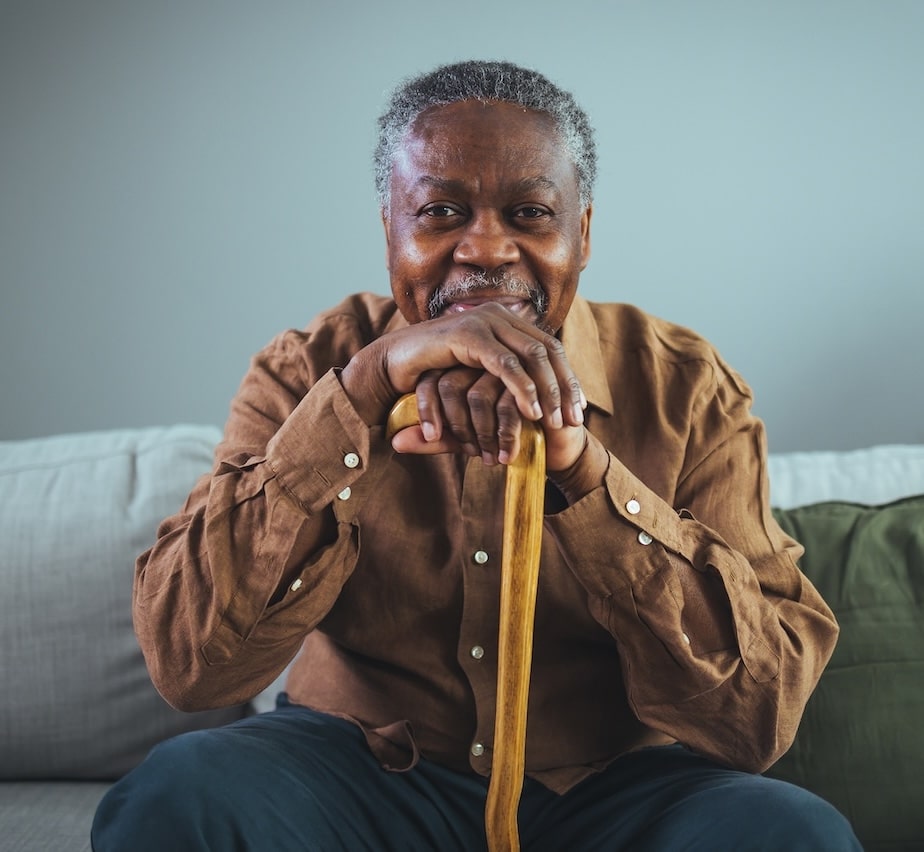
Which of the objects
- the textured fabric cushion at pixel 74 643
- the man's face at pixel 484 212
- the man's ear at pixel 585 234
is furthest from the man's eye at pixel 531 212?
the textured fabric cushion at pixel 74 643

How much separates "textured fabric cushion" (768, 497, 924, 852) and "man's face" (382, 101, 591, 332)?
0.58m

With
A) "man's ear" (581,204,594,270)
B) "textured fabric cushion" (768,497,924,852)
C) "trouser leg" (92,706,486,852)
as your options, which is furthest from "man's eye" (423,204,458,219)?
"textured fabric cushion" (768,497,924,852)

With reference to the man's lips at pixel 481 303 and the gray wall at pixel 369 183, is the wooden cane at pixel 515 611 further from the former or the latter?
A: the gray wall at pixel 369 183

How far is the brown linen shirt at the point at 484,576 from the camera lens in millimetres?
1231

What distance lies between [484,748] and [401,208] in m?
0.62

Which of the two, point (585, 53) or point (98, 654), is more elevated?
point (585, 53)

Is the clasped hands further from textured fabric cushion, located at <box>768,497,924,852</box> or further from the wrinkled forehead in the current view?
textured fabric cushion, located at <box>768,497,924,852</box>

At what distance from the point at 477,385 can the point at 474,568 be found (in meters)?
0.33

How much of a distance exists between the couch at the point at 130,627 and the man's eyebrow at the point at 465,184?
66 centimetres

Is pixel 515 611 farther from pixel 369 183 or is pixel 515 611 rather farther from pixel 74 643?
pixel 369 183

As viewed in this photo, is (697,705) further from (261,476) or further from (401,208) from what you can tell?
(401,208)

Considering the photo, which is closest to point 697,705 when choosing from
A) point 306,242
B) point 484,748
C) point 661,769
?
point 661,769

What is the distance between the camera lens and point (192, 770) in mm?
1163

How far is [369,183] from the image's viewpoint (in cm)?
228
